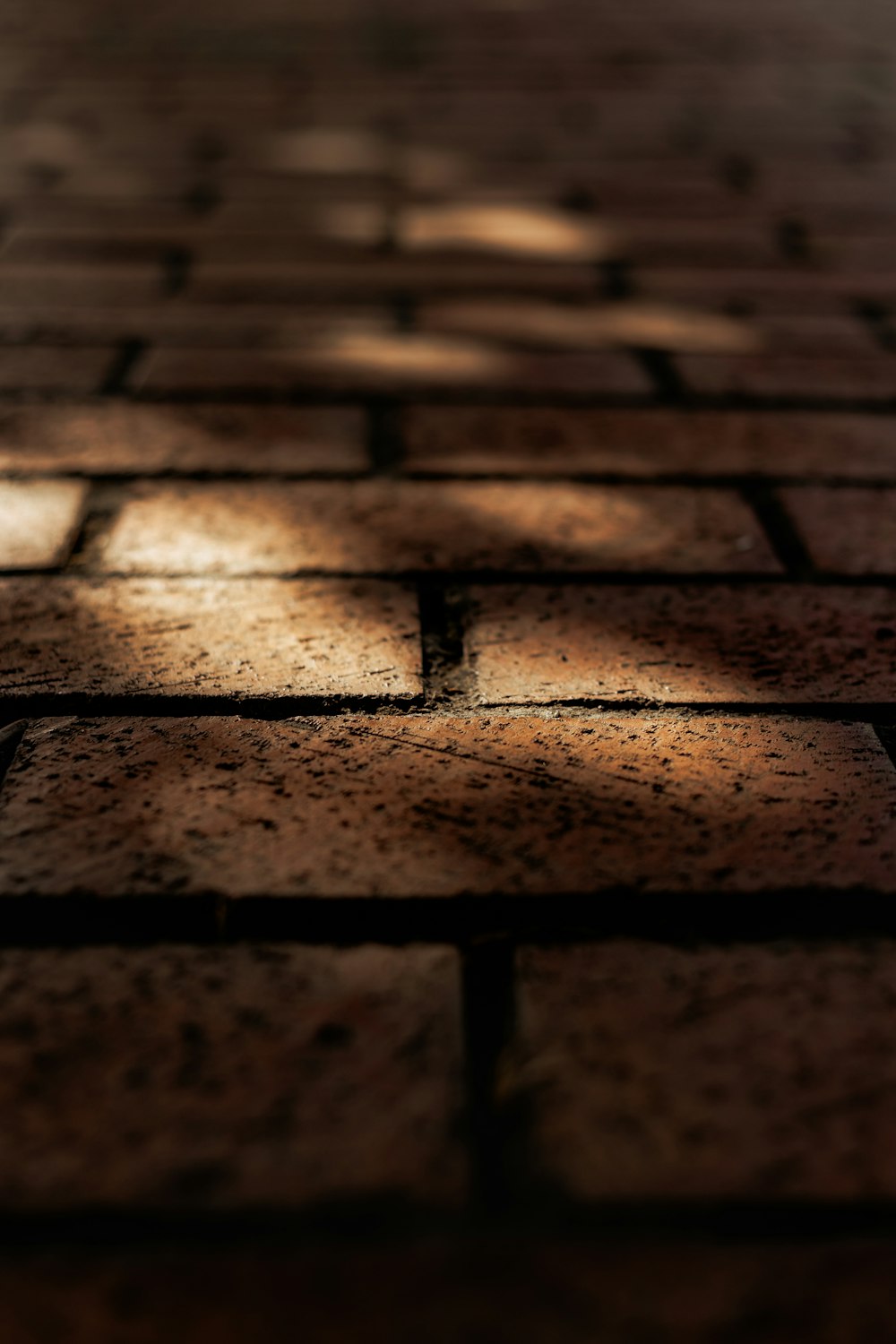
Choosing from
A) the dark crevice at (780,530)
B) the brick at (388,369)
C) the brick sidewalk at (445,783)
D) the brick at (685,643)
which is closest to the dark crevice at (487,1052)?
the brick sidewalk at (445,783)

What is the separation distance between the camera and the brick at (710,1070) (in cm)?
40

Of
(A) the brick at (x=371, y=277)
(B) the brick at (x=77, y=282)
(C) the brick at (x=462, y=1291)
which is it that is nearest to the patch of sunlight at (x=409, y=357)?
(A) the brick at (x=371, y=277)

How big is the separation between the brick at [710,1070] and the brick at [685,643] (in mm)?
192

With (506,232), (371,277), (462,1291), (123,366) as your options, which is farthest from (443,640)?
(506,232)

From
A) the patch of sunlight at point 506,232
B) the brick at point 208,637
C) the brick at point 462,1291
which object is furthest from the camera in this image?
the patch of sunlight at point 506,232

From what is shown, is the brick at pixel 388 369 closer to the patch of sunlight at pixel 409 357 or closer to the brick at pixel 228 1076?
the patch of sunlight at pixel 409 357

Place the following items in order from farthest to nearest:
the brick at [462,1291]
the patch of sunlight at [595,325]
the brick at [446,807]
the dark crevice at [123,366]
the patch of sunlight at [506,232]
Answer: the patch of sunlight at [506,232]
the patch of sunlight at [595,325]
the dark crevice at [123,366]
the brick at [446,807]
the brick at [462,1291]

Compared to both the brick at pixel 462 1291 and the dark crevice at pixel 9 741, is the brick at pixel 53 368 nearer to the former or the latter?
the dark crevice at pixel 9 741

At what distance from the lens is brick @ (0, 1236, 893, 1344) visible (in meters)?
0.35

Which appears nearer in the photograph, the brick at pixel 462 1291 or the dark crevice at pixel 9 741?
the brick at pixel 462 1291

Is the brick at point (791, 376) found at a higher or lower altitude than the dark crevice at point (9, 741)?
higher

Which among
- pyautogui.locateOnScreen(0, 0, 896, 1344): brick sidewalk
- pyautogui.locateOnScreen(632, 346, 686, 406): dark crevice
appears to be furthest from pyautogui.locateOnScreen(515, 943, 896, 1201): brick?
pyautogui.locateOnScreen(632, 346, 686, 406): dark crevice

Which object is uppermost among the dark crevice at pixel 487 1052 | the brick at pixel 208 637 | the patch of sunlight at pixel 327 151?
the patch of sunlight at pixel 327 151

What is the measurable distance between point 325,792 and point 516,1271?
257 millimetres
